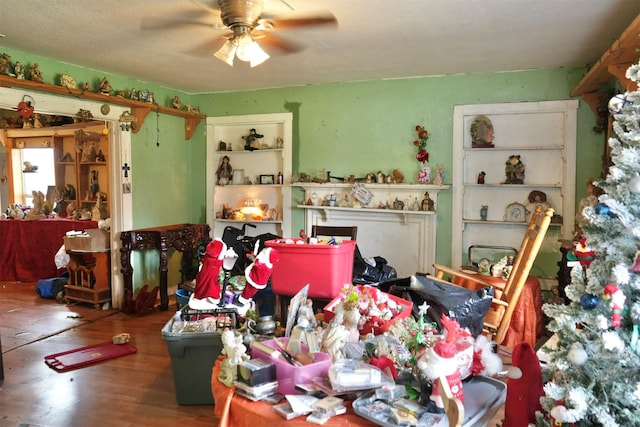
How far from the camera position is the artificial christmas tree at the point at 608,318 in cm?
131

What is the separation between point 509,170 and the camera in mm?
4391

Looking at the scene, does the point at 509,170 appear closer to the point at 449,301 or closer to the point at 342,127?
the point at 342,127

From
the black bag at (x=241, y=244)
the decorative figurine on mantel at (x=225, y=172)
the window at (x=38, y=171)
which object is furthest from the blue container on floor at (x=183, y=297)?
the window at (x=38, y=171)

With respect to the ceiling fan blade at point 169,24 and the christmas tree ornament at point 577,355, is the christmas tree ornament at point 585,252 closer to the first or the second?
the christmas tree ornament at point 577,355

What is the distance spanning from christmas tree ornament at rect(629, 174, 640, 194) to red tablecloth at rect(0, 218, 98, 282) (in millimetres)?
6405

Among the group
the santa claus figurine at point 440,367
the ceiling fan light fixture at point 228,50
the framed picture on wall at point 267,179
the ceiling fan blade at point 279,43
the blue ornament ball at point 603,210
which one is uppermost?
the ceiling fan blade at point 279,43

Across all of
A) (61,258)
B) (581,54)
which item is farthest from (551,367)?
(61,258)

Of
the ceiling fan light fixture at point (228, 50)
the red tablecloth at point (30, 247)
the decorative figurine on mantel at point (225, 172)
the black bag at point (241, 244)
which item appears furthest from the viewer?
the red tablecloth at point (30, 247)

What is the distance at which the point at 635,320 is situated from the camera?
132 centimetres

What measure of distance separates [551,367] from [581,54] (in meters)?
3.23

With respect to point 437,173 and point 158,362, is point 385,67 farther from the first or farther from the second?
point 158,362

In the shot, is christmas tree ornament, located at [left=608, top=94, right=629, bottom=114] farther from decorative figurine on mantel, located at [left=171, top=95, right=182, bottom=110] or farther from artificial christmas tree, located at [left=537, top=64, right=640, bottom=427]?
decorative figurine on mantel, located at [left=171, top=95, right=182, bottom=110]

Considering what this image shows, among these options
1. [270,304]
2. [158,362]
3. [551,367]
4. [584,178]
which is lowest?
[158,362]

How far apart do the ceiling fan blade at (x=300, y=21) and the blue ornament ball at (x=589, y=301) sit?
2188 mm
